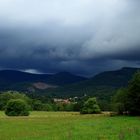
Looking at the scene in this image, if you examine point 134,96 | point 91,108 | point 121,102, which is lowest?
point 91,108

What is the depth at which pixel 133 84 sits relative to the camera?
106m

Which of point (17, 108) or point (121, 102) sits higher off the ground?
point (121, 102)

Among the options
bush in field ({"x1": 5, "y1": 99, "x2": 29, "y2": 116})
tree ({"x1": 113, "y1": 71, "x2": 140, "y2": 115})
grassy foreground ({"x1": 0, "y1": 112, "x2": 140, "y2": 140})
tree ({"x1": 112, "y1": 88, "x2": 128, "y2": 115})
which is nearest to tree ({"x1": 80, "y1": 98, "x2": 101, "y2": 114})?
bush in field ({"x1": 5, "y1": 99, "x2": 29, "y2": 116})

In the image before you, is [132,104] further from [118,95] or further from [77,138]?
[77,138]

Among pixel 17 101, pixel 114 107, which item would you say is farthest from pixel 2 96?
pixel 114 107

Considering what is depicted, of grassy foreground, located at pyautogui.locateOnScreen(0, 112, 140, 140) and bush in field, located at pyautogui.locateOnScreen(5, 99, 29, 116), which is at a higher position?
bush in field, located at pyautogui.locateOnScreen(5, 99, 29, 116)

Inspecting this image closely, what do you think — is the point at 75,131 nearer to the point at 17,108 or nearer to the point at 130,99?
the point at 130,99

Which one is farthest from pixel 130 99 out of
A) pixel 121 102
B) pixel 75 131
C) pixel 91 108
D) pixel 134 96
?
pixel 75 131

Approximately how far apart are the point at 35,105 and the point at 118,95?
304 ft

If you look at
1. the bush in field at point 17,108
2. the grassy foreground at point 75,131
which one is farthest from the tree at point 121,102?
the grassy foreground at point 75,131

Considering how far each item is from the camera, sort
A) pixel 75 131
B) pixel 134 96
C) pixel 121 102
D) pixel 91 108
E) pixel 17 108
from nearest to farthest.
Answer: pixel 75 131, pixel 134 96, pixel 121 102, pixel 17 108, pixel 91 108

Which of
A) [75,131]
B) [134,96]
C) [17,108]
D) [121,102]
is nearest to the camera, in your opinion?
[75,131]

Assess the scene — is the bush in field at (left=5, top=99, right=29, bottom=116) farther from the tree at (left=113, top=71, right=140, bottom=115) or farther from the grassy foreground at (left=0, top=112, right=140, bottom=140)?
the grassy foreground at (left=0, top=112, right=140, bottom=140)

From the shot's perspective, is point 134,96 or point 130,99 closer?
point 134,96
